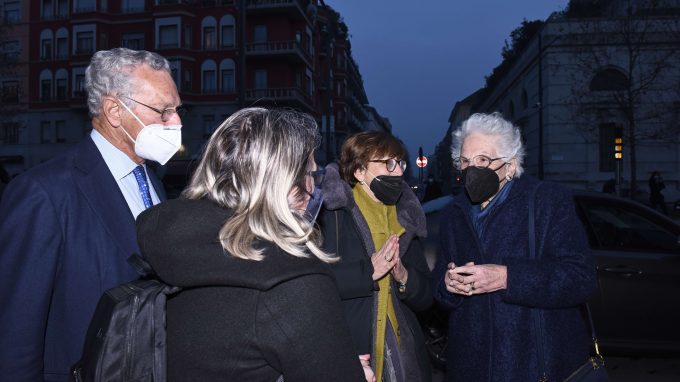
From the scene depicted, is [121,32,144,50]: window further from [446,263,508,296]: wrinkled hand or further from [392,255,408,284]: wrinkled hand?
[446,263,508,296]: wrinkled hand

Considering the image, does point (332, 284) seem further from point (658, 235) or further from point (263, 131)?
point (658, 235)

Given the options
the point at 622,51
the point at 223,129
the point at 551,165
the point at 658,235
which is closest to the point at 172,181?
the point at 551,165

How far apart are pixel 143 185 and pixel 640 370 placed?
535cm

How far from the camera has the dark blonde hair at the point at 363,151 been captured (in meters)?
3.28

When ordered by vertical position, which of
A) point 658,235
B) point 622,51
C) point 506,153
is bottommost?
point 658,235

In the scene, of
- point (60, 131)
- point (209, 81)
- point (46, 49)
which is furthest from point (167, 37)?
point (60, 131)

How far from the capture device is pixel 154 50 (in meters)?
36.3

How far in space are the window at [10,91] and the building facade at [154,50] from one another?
0.20 feet

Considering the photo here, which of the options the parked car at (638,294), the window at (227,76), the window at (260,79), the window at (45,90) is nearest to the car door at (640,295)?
the parked car at (638,294)

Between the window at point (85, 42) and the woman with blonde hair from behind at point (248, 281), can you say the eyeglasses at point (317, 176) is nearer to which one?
the woman with blonde hair from behind at point (248, 281)

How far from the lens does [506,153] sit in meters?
2.97

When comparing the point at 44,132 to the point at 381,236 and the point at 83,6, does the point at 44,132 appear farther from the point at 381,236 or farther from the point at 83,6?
the point at 381,236

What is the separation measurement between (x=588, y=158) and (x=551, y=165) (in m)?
2.06

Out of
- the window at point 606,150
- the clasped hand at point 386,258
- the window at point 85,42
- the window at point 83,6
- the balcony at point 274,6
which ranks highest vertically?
the window at point 83,6
